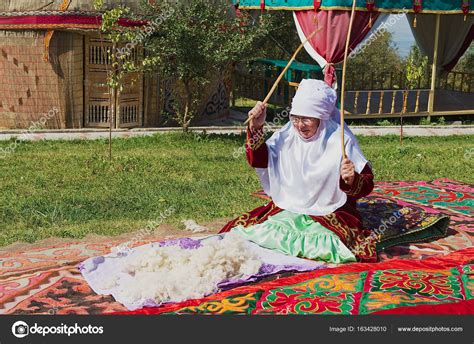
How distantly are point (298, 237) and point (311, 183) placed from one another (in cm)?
43

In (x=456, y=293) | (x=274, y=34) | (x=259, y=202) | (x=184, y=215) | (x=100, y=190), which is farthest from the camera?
(x=274, y=34)

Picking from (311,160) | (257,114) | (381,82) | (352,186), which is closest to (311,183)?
(311,160)

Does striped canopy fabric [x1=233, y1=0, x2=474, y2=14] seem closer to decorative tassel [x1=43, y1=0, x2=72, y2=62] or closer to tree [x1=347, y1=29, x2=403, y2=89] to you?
decorative tassel [x1=43, y1=0, x2=72, y2=62]

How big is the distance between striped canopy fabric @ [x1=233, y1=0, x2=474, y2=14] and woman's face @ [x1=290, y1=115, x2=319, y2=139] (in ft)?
27.5

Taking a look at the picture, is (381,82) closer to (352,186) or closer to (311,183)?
(311,183)

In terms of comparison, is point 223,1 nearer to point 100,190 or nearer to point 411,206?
point 100,190

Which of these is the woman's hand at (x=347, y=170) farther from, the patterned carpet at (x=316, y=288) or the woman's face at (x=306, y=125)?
the patterned carpet at (x=316, y=288)

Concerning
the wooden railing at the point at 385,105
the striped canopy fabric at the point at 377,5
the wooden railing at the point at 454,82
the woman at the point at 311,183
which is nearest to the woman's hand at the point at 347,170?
the woman at the point at 311,183

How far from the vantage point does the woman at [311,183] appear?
17.8 ft

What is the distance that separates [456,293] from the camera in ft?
15.5

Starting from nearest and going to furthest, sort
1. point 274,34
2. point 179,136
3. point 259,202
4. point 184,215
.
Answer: point 184,215 → point 259,202 → point 179,136 → point 274,34

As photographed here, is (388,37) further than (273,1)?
Yes

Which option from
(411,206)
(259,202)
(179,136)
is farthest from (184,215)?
(179,136)

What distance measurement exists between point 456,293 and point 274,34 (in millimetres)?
14763
